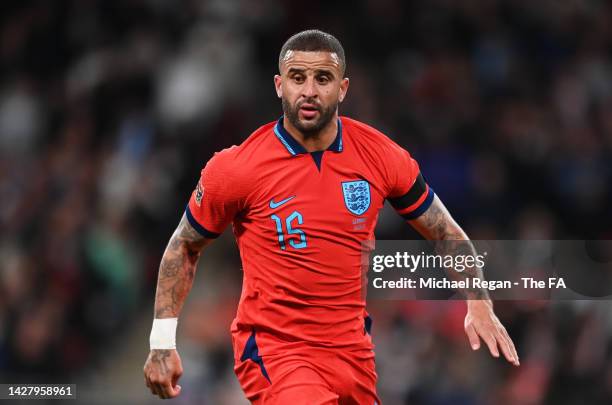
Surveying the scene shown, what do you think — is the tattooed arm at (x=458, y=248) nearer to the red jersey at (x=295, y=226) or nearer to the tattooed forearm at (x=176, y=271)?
the red jersey at (x=295, y=226)

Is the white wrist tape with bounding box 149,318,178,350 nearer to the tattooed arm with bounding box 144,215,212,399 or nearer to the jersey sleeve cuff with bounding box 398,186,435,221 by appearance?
the tattooed arm with bounding box 144,215,212,399

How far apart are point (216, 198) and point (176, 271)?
43cm

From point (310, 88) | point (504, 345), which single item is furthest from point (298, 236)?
point (504, 345)

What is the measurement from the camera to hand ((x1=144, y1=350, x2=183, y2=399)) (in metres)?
5.17

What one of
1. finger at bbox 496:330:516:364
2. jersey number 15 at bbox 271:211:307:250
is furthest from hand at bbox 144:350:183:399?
finger at bbox 496:330:516:364

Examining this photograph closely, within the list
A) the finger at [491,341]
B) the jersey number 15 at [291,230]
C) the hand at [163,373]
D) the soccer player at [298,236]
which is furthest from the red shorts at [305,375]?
the finger at [491,341]

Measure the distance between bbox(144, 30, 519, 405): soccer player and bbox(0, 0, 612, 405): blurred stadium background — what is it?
11.6ft

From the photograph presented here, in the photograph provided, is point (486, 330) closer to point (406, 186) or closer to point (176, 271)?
point (406, 186)

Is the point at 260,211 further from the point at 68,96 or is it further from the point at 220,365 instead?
the point at 68,96

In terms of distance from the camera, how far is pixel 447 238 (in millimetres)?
5637

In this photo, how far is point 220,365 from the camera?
9.28 m

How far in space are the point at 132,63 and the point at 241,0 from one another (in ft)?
4.50

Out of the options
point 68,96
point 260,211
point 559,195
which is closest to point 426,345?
point 559,195

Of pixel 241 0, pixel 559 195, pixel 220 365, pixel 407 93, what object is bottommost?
pixel 220 365
